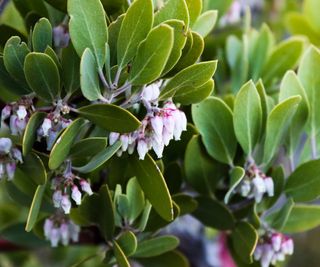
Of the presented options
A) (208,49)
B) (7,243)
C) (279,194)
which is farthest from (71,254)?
(279,194)

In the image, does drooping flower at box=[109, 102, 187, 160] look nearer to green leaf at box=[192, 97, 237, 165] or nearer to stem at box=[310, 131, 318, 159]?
green leaf at box=[192, 97, 237, 165]

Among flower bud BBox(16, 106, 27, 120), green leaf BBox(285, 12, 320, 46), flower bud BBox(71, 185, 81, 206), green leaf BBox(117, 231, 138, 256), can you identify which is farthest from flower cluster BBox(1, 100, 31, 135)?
green leaf BBox(285, 12, 320, 46)

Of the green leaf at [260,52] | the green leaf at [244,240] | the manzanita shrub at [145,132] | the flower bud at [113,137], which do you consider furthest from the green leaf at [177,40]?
the green leaf at [260,52]

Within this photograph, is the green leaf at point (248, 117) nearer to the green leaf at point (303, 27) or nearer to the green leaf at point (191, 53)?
the green leaf at point (191, 53)

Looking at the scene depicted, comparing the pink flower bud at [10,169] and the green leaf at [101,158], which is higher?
the green leaf at [101,158]

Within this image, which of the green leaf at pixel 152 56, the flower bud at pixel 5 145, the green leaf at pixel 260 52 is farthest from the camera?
the green leaf at pixel 260 52

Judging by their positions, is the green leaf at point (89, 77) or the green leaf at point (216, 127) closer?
the green leaf at point (89, 77)
